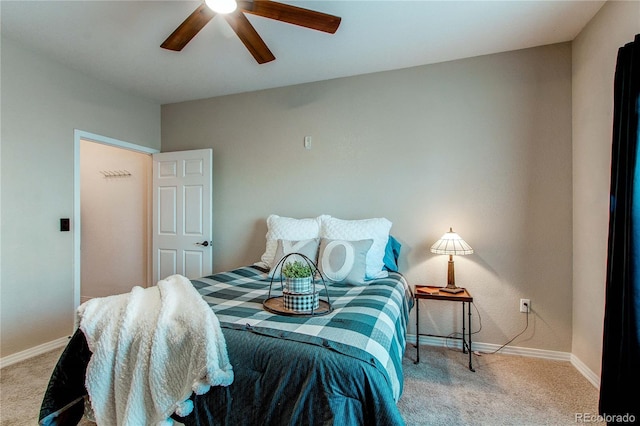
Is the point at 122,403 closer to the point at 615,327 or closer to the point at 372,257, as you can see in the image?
the point at 372,257

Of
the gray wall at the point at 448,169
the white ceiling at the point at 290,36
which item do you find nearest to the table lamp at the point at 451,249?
the gray wall at the point at 448,169

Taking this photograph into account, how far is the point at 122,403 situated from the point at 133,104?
329 cm

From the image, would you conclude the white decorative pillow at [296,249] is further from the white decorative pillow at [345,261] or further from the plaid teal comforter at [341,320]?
the plaid teal comforter at [341,320]

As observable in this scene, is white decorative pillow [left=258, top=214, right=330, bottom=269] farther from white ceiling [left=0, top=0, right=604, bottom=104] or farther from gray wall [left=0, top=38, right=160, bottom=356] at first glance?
gray wall [left=0, top=38, right=160, bottom=356]

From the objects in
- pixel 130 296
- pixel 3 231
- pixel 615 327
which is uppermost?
pixel 3 231

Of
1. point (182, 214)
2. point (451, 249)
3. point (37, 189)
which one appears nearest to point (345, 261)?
point (451, 249)

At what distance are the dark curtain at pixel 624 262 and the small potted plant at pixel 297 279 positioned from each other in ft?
5.29

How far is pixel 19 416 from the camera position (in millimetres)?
1763

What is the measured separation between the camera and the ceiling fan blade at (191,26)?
5.39ft

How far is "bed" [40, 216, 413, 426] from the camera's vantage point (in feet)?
3.48

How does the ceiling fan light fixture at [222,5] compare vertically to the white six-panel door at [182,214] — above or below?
above

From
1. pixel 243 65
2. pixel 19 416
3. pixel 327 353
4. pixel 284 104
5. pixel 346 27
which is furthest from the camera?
pixel 284 104

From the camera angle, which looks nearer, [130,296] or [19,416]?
[130,296]

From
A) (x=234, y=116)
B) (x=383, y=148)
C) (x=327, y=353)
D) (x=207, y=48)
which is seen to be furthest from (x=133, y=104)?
(x=327, y=353)
